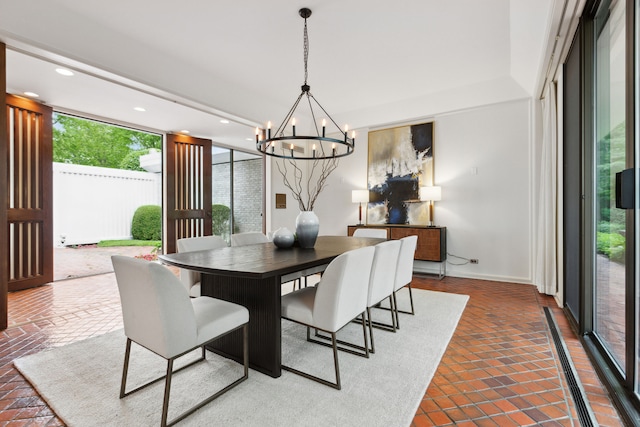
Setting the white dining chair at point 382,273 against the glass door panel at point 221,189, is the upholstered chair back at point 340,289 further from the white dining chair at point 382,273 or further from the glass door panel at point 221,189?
the glass door panel at point 221,189

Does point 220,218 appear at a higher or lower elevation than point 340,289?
higher

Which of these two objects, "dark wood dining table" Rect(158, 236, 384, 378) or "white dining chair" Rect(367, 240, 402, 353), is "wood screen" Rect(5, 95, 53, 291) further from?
"white dining chair" Rect(367, 240, 402, 353)

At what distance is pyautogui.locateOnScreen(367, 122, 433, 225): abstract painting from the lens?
5.26 metres

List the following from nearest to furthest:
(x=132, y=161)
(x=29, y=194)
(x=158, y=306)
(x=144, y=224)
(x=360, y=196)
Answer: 1. (x=158, y=306)
2. (x=29, y=194)
3. (x=360, y=196)
4. (x=144, y=224)
5. (x=132, y=161)

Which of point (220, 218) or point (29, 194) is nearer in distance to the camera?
point (29, 194)

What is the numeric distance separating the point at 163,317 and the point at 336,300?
0.93m

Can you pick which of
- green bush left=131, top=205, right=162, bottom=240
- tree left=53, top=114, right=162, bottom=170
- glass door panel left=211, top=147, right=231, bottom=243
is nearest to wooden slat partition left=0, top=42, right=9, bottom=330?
glass door panel left=211, top=147, right=231, bottom=243

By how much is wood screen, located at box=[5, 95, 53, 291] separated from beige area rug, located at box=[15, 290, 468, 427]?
267 centimetres

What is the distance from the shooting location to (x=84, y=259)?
6219 mm

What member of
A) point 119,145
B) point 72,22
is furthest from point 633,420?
point 119,145

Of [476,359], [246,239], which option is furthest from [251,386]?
[246,239]

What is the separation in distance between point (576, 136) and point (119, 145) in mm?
11792

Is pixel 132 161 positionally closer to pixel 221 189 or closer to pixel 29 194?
pixel 221 189

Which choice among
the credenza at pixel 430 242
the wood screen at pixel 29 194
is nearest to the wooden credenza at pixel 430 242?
the credenza at pixel 430 242
